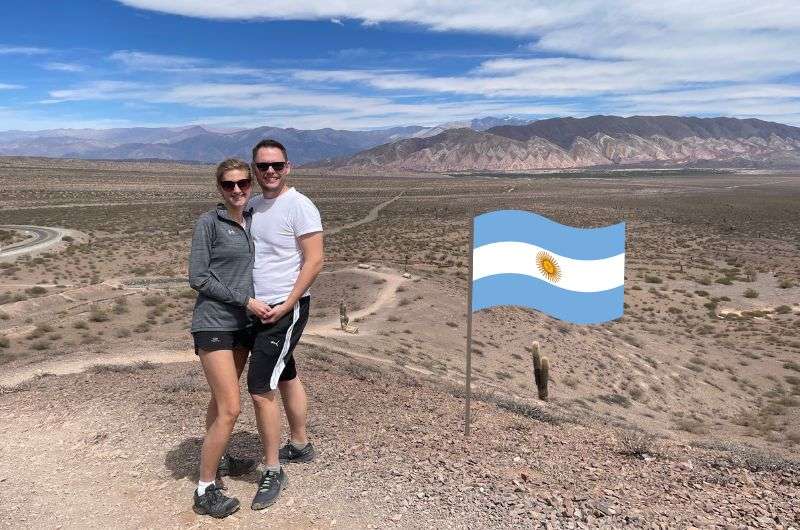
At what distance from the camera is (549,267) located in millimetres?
5898

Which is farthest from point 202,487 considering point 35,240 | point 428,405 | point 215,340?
point 35,240

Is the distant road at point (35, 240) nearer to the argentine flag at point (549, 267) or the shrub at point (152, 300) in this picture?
the shrub at point (152, 300)

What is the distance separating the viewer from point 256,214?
399 centimetres

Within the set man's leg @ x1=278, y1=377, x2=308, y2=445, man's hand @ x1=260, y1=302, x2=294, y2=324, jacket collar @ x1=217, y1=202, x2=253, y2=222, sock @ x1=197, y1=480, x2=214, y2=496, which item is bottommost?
sock @ x1=197, y1=480, x2=214, y2=496

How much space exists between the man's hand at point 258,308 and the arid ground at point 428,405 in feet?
5.13

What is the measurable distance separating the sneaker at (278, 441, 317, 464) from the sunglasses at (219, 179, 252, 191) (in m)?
2.40

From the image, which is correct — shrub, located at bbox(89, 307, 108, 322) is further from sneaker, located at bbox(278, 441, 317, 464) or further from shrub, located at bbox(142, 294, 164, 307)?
sneaker, located at bbox(278, 441, 317, 464)

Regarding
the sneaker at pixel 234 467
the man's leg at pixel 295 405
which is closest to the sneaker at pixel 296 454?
the man's leg at pixel 295 405

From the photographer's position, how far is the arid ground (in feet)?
14.3

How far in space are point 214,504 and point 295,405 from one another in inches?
37.8

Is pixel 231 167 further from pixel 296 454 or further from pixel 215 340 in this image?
pixel 296 454

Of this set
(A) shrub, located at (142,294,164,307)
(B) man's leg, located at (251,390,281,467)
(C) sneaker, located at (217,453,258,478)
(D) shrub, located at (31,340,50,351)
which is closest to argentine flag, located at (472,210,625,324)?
(B) man's leg, located at (251,390,281,467)

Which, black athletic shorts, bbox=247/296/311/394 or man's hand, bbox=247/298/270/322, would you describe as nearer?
man's hand, bbox=247/298/270/322

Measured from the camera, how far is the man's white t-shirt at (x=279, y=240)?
153 inches
